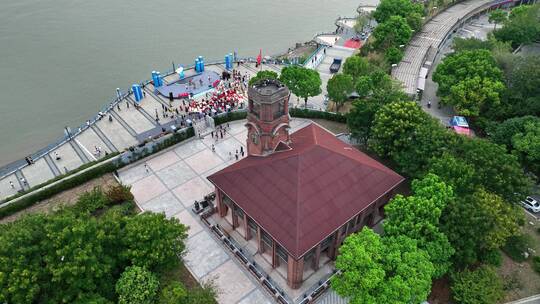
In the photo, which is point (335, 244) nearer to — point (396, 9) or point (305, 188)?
point (305, 188)

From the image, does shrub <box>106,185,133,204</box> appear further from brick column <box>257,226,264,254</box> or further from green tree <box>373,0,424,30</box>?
green tree <box>373,0,424,30</box>

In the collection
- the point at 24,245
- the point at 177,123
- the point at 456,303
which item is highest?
the point at 24,245

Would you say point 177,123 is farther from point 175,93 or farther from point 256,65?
point 256,65

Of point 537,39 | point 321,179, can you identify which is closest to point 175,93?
point 321,179

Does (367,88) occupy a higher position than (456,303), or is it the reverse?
(367,88)

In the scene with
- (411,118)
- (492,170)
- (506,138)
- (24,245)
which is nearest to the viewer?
(24,245)

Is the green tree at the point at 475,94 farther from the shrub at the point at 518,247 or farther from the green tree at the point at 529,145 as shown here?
the shrub at the point at 518,247
